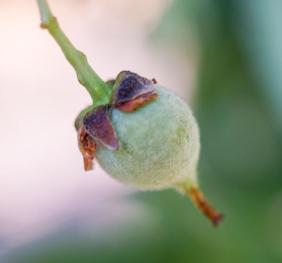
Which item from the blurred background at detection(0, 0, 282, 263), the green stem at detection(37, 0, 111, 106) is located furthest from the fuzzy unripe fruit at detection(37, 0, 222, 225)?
the blurred background at detection(0, 0, 282, 263)

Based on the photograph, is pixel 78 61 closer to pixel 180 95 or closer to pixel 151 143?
pixel 151 143

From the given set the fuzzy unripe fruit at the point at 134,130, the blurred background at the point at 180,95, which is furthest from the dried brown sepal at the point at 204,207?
the blurred background at the point at 180,95

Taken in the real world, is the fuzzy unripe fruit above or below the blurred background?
above

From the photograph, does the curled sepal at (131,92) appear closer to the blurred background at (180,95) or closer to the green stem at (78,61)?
the green stem at (78,61)

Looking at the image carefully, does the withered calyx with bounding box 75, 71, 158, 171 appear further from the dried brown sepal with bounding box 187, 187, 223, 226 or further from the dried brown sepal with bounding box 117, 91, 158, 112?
the dried brown sepal with bounding box 187, 187, 223, 226

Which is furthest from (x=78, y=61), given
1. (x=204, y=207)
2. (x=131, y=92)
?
(x=204, y=207)

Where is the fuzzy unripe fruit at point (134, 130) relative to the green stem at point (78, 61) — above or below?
below

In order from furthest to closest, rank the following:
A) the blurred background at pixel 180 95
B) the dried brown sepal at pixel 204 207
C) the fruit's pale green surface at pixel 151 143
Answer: the blurred background at pixel 180 95 < the dried brown sepal at pixel 204 207 < the fruit's pale green surface at pixel 151 143
